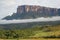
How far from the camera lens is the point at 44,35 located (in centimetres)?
597

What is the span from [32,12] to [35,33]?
74cm

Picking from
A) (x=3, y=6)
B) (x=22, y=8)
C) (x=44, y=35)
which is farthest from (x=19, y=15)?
(x=44, y=35)

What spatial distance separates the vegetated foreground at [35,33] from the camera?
5.91m

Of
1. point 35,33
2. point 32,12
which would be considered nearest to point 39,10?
point 32,12

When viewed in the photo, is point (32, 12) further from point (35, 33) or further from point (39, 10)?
point (35, 33)

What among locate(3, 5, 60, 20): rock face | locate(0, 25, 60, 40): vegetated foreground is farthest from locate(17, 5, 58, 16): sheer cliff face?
locate(0, 25, 60, 40): vegetated foreground

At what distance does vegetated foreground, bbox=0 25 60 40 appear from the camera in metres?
5.91

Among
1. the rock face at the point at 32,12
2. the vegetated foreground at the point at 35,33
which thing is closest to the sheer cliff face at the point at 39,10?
the rock face at the point at 32,12

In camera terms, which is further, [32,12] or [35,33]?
[32,12]

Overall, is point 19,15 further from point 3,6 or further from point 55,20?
point 55,20

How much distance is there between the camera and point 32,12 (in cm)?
620

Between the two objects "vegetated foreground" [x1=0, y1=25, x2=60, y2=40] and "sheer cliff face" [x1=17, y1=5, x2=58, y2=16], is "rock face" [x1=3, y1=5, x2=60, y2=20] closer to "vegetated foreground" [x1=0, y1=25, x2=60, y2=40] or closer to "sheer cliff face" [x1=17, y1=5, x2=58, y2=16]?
"sheer cliff face" [x1=17, y1=5, x2=58, y2=16]

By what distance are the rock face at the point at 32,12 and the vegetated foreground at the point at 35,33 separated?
0.42 meters

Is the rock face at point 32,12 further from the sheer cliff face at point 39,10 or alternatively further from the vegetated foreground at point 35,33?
the vegetated foreground at point 35,33
